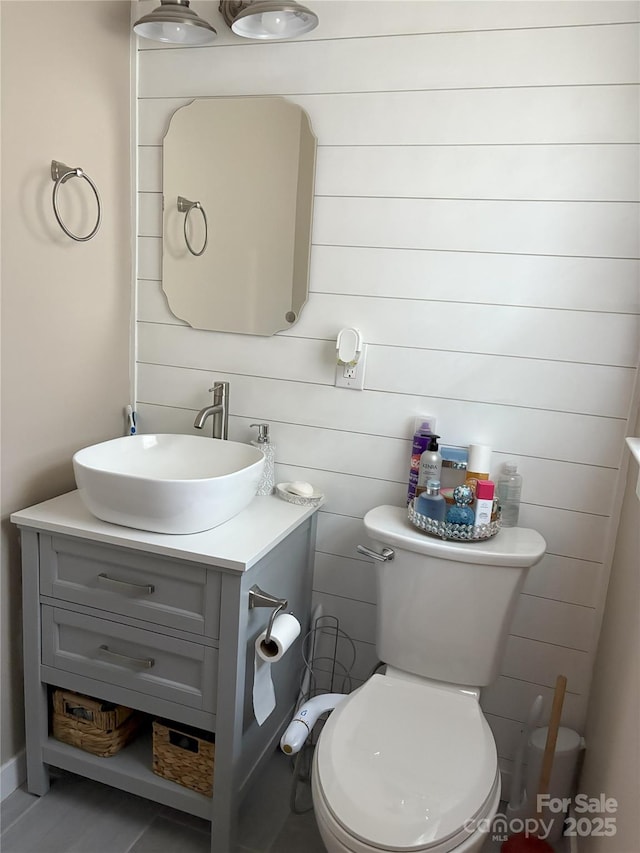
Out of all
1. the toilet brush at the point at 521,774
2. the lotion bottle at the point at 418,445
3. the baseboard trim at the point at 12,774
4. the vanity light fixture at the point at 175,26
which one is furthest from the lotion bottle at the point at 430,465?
the baseboard trim at the point at 12,774

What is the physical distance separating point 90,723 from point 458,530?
1083 mm

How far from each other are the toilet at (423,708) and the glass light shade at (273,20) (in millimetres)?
1215

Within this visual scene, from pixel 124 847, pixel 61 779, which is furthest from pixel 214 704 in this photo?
pixel 61 779

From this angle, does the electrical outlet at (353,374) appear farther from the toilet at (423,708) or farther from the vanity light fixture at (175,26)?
the vanity light fixture at (175,26)

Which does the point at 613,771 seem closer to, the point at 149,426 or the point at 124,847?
the point at 124,847

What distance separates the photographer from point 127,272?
1.99 meters

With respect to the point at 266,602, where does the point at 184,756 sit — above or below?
below

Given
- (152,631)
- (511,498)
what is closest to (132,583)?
(152,631)

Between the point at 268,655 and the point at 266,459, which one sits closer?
the point at 268,655

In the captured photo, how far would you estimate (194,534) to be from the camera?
5.07 feet

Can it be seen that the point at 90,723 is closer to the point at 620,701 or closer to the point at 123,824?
the point at 123,824

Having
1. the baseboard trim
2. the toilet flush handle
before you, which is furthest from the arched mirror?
the baseboard trim

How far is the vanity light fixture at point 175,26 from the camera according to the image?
5.31 feet

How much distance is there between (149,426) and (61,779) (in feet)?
3.39
